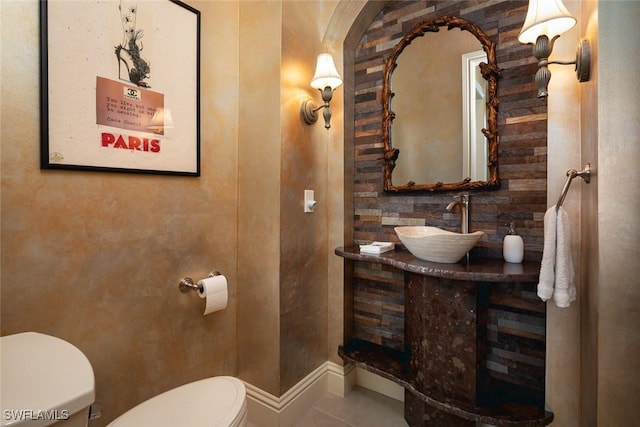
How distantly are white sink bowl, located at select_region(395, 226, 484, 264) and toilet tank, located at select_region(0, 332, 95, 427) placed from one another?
1.27m

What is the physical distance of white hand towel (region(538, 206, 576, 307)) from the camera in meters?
1.14

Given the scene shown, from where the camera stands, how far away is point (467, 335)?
4.57 ft

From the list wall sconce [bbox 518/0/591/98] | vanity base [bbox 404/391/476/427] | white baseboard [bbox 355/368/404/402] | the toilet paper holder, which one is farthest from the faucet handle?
the toilet paper holder

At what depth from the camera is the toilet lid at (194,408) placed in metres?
1.06

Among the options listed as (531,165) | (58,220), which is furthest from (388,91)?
→ (58,220)

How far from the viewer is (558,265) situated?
3.79 ft

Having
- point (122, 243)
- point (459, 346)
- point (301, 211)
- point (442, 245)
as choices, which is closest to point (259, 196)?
point (301, 211)

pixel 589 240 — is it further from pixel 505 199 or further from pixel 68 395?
pixel 68 395

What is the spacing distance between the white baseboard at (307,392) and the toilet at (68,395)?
553mm

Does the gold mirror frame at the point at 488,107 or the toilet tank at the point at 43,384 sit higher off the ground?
the gold mirror frame at the point at 488,107

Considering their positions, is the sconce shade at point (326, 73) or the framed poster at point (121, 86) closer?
the framed poster at point (121, 86)

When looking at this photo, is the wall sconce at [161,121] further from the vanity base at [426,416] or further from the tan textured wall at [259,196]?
the vanity base at [426,416]

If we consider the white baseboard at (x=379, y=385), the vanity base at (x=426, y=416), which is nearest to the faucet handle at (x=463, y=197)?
the vanity base at (x=426, y=416)

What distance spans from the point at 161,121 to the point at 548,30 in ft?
5.59
